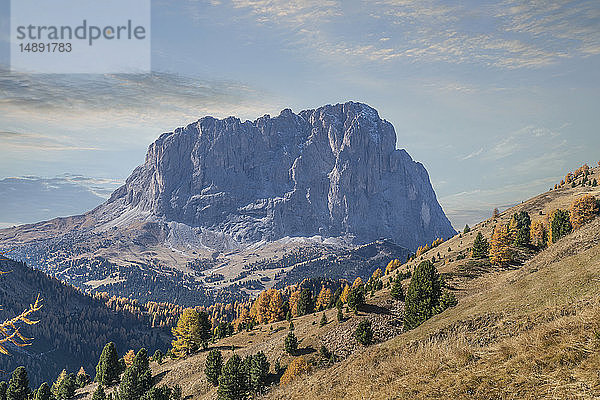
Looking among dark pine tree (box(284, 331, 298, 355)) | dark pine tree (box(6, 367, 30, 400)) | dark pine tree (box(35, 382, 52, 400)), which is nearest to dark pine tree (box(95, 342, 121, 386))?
dark pine tree (box(35, 382, 52, 400))

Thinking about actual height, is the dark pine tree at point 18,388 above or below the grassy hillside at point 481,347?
below

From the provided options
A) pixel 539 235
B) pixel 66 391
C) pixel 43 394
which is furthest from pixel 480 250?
pixel 43 394

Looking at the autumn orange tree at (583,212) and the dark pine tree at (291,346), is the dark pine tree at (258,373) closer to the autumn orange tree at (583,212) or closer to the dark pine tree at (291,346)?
the dark pine tree at (291,346)

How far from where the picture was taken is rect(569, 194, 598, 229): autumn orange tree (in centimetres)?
8869

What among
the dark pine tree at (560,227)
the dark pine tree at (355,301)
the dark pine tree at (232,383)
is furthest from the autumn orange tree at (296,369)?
the dark pine tree at (560,227)

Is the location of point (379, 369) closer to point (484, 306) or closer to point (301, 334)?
point (484, 306)

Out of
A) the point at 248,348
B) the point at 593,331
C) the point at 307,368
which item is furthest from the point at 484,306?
the point at 248,348

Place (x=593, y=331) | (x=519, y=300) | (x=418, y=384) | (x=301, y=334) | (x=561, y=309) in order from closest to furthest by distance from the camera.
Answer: (x=593, y=331)
(x=418, y=384)
(x=561, y=309)
(x=519, y=300)
(x=301, y=334)

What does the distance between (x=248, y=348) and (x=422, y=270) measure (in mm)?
45230

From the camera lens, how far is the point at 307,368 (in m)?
57.2

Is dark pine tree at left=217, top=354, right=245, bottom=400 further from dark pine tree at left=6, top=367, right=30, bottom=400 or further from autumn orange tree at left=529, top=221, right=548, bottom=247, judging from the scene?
autumn orange tree at left=529, top=221, right=548, bottom=247

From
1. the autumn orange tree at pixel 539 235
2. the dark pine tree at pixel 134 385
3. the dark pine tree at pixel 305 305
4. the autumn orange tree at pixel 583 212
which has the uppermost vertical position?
the autumn orange tree at pixel 583 212

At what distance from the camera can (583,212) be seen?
90.4 m

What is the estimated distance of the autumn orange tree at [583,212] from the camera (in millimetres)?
88688
